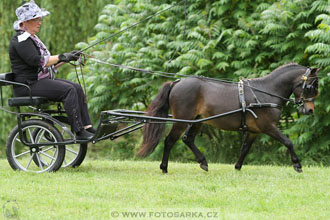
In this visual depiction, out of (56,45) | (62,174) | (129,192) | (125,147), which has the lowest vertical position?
(125,147)

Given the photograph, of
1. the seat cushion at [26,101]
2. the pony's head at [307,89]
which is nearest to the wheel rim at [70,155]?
the seat cushion at [26,101]

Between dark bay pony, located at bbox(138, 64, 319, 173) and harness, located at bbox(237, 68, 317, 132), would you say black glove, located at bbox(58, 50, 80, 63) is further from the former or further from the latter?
harness, located at bbox(237, 68, 317, 132)

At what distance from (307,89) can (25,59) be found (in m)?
4.12

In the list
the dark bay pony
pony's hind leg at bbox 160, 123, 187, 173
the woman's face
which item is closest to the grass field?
pony's hind leg at bbox 160, 123, 187, 173

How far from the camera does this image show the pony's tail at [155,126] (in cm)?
739

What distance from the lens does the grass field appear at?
4950 millimetres

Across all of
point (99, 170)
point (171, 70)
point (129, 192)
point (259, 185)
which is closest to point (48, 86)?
point (99, 170)

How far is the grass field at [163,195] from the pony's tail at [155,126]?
1.28 feet

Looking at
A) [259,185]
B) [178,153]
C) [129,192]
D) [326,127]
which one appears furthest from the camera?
[178,153]

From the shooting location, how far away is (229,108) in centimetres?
727

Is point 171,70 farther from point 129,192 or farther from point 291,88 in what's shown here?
point 129,192

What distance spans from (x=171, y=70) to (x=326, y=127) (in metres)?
3.80

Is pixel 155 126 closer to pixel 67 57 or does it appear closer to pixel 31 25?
pixel 67 57

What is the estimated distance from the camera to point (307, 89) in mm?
7191
